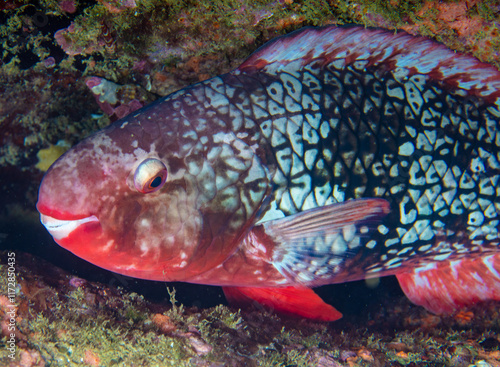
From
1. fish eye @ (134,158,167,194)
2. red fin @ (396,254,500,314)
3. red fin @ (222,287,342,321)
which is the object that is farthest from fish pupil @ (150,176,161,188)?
red fin @ (396,254,500,314)

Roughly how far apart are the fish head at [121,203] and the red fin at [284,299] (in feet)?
2.76

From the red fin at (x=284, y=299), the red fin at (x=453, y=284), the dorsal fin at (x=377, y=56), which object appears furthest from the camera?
the red fin at (x=453, y=284)

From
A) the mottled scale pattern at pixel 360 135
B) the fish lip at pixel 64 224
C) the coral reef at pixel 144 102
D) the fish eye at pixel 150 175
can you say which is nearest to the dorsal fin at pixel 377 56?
the mottled scale pattern at pixel 360 135

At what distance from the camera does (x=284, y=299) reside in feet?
8.70

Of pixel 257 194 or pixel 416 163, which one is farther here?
pixel 416 163

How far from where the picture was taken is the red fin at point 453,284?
280 cm

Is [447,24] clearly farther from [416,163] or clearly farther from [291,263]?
[291,263]

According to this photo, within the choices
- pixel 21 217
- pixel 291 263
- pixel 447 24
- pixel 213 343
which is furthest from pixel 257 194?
pixel 21 217

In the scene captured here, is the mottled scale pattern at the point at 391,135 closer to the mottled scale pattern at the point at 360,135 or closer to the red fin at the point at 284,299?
the mottled scale pattern at the point at 360,135

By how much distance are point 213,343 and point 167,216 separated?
85 cm

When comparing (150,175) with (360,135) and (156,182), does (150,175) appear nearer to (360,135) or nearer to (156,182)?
(156,182)

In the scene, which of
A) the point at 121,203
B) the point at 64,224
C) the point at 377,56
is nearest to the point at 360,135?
the point at 377,56

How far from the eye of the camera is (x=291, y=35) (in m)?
2.16

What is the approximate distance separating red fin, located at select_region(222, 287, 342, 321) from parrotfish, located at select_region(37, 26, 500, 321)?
0.9 inches
